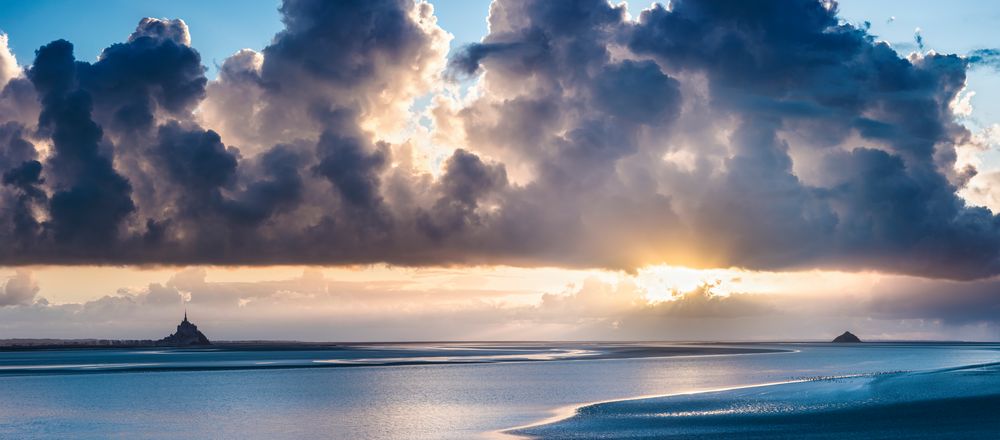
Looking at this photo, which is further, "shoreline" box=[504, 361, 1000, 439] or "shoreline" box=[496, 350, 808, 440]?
"shoreline" box=[496, 350, 808, 440]

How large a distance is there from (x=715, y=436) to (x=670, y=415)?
1315 cm

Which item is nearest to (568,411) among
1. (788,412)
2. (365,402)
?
(788,412)

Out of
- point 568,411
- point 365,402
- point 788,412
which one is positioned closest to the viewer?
point 788,412

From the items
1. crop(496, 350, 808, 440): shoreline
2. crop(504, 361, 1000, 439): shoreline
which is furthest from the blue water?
crop(496, 350, 808, 440): shoreline

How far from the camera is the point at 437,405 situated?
7612cm

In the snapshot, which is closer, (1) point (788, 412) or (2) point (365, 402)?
(1) point (788, 412)

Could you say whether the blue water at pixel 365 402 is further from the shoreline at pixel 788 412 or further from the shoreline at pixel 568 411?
the shoreline at pixel 568 411

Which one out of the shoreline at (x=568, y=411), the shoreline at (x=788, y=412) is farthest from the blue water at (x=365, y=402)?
the shoreline at (x=568, y=411)

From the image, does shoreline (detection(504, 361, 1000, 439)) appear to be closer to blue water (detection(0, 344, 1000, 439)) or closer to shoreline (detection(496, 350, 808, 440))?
shoreline (detection(496, 350, 808, 440))

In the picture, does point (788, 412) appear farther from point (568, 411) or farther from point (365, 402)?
point (365, 402)

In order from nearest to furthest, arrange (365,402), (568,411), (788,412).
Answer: (788,412)
(568,411)
(365,402)

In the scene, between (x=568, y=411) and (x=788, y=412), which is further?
(x=568, y=411)

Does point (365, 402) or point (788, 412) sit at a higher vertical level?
point (365, 402)

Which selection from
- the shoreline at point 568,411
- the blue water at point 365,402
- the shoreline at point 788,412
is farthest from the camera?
the blue water at point 365,402
